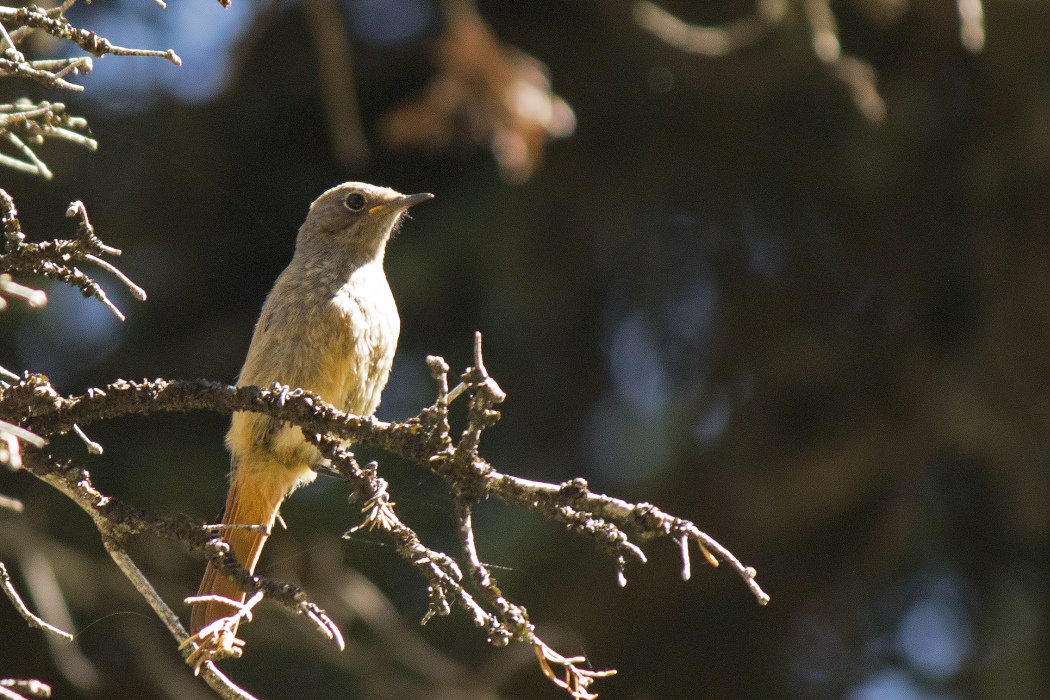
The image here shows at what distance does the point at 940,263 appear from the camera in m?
6.56

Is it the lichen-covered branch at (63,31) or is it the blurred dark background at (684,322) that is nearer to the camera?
the lichen-covered branch at (63,31)

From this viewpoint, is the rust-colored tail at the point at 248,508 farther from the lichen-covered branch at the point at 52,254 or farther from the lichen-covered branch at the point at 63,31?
the lichen-covered branch at the point at 63,31

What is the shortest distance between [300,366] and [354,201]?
3.11 feet

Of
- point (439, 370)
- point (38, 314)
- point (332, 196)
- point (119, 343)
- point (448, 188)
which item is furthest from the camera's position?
point (448, 188)

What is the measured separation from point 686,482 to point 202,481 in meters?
2.42

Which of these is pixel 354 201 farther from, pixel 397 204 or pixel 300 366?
pixel 300 366

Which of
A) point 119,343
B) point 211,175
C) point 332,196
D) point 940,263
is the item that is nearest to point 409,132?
point 332,196

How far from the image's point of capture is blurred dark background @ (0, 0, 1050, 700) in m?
5.93

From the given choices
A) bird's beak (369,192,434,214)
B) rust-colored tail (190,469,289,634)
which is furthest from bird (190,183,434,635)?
bird's beak (369,192,434,214)

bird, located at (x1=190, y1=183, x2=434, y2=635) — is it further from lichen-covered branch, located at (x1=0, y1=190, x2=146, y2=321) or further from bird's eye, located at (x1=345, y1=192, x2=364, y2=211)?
lichen-covered branch, located at (x1=0, y1=190, x2=146, y2=321)

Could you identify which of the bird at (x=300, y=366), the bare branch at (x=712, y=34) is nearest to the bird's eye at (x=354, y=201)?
the bird at (x=300, y=366)

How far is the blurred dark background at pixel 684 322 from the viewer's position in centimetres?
593

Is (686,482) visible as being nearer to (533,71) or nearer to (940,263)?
(940,263)

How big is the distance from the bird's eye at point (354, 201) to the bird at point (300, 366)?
312 millimetres
